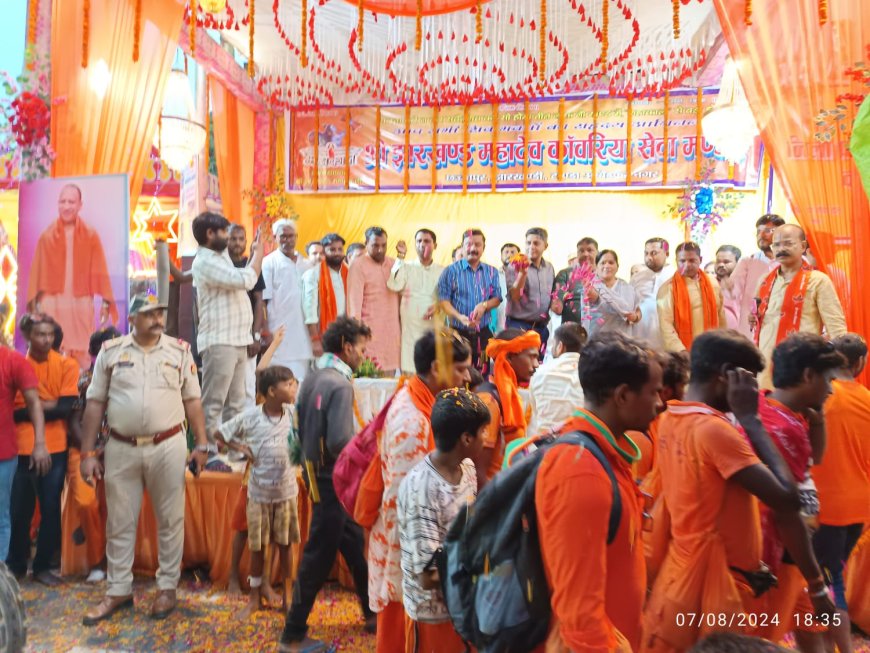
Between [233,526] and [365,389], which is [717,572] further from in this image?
[365,389]

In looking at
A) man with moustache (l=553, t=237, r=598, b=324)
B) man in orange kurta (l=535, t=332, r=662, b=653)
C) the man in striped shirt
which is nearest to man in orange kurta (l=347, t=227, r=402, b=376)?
the man in striped shirt

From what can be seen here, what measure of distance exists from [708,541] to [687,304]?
3.36 m

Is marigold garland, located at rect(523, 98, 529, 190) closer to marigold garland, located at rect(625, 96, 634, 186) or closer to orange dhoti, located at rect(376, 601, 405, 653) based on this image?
marigold garland, located at rect(625, 96, 634, 186)

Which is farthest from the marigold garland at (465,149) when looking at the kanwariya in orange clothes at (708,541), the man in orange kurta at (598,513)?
the man in orange kurta at (598,513)

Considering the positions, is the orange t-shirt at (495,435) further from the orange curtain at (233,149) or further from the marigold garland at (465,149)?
the orange curtain at (233,149)

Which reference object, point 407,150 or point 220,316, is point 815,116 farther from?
point 407,150

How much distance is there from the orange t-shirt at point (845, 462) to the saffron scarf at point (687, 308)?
82.6 inches

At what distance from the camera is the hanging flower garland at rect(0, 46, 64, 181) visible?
4.62 metres

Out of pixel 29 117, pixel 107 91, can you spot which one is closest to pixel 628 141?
pixel 107 91

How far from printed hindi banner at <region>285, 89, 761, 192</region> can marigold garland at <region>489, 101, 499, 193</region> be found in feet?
0.04

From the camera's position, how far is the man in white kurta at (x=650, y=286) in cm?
504

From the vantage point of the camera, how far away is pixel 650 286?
5.36 meters

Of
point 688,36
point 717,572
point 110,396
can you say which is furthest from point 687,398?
point 688,36

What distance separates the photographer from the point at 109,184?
4.32 m
